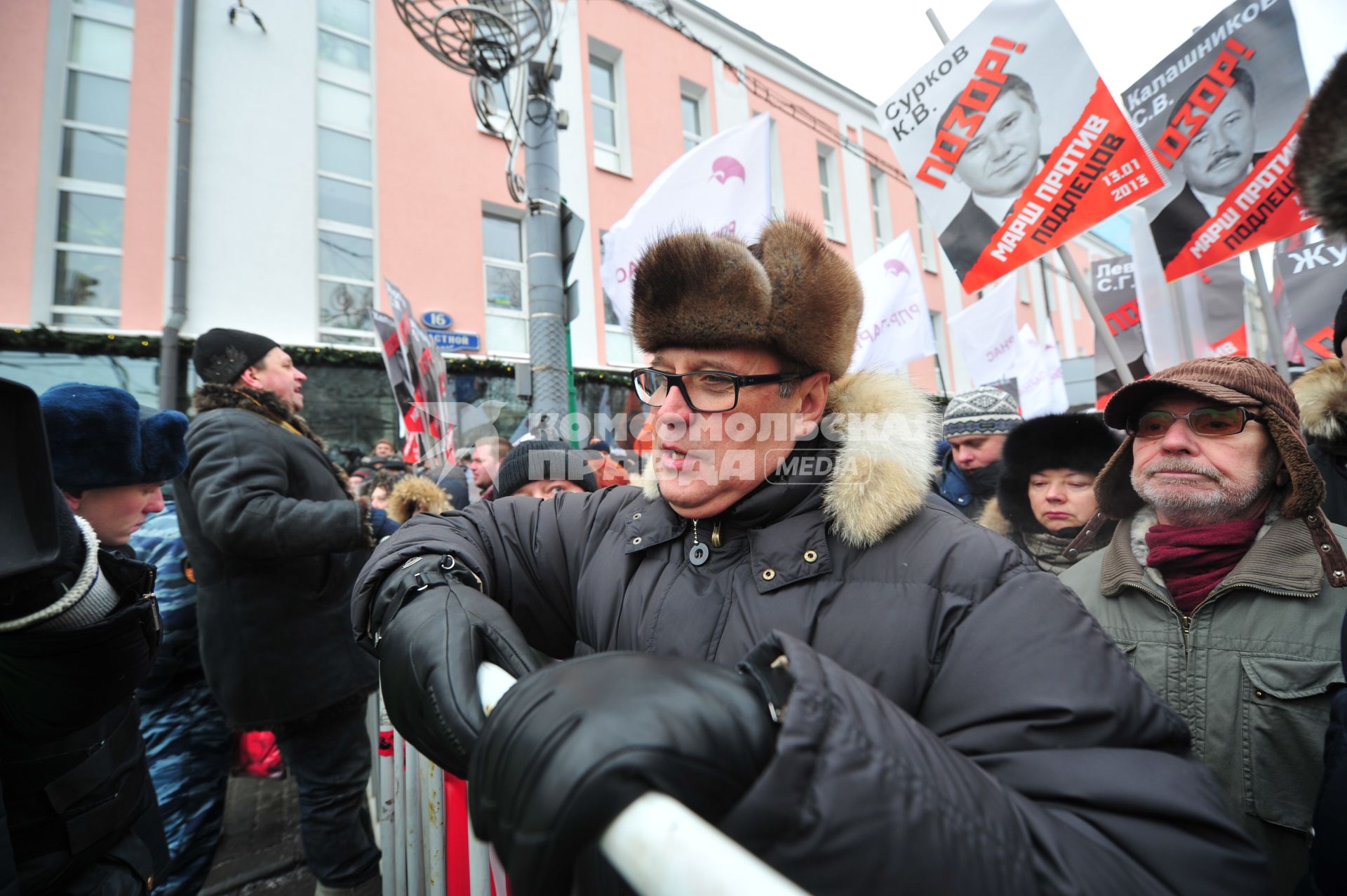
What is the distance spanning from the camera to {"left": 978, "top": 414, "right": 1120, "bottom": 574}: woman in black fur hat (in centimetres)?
247

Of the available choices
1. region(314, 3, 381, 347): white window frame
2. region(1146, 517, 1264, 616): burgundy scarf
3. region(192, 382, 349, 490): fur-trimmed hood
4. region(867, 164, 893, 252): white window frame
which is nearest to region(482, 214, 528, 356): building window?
region(314, 3, 381, 347): white window frame

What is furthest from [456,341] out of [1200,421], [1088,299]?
[1200,421]

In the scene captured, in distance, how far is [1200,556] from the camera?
1.57 metres

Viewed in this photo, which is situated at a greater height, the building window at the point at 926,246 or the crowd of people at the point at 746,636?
the building window at the point at 926,246

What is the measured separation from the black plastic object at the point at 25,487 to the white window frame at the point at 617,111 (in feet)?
36.1

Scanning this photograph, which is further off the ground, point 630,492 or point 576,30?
point 576,30

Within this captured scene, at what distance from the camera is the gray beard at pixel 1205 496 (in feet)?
5.22

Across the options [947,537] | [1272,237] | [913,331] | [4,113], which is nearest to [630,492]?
[947,537]

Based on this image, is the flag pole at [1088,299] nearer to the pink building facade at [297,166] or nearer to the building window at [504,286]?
the pink building facade at [297,166]

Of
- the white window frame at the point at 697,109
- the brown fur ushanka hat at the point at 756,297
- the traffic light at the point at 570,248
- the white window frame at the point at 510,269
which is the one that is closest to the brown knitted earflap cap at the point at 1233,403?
the brown fur ushanka hat at the point at 756,297

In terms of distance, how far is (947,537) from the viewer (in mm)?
1030

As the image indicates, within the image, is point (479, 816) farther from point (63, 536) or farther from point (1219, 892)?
point (63, 536)

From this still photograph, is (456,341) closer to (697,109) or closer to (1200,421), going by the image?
(697,109)

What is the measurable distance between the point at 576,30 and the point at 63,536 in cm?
1201
